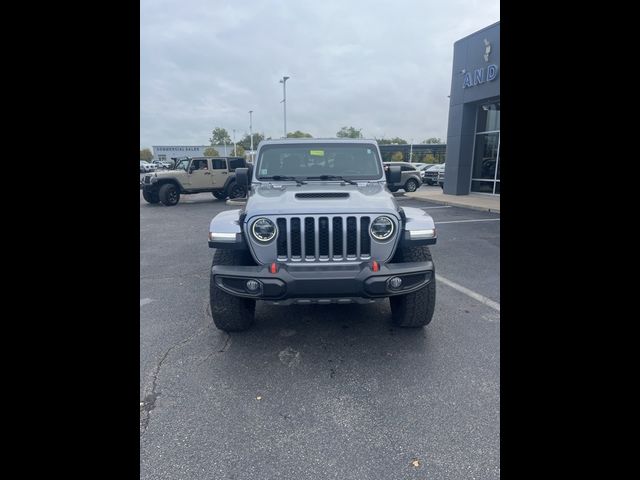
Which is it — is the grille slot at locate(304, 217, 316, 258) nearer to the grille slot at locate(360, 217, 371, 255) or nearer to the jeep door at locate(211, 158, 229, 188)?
the grille slot at locate(360, 217, 371, 255)

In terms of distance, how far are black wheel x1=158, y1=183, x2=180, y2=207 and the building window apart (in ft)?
42.8

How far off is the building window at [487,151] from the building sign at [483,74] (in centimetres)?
109

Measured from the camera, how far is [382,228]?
264cm

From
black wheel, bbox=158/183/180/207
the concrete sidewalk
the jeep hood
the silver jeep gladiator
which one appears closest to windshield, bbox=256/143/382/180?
the jeep hood

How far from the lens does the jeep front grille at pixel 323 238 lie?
2.56 meters

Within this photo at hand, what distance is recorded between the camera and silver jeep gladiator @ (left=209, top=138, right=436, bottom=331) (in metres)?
2.46

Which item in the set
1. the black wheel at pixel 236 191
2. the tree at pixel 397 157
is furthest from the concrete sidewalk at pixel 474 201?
the tree at pixel 397 157

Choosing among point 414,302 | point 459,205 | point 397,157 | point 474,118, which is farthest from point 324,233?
point 397,157

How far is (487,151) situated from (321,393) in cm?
1449

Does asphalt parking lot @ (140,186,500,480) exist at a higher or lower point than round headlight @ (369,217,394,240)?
lower

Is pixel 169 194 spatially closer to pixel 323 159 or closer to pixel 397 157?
pixel 323 159
